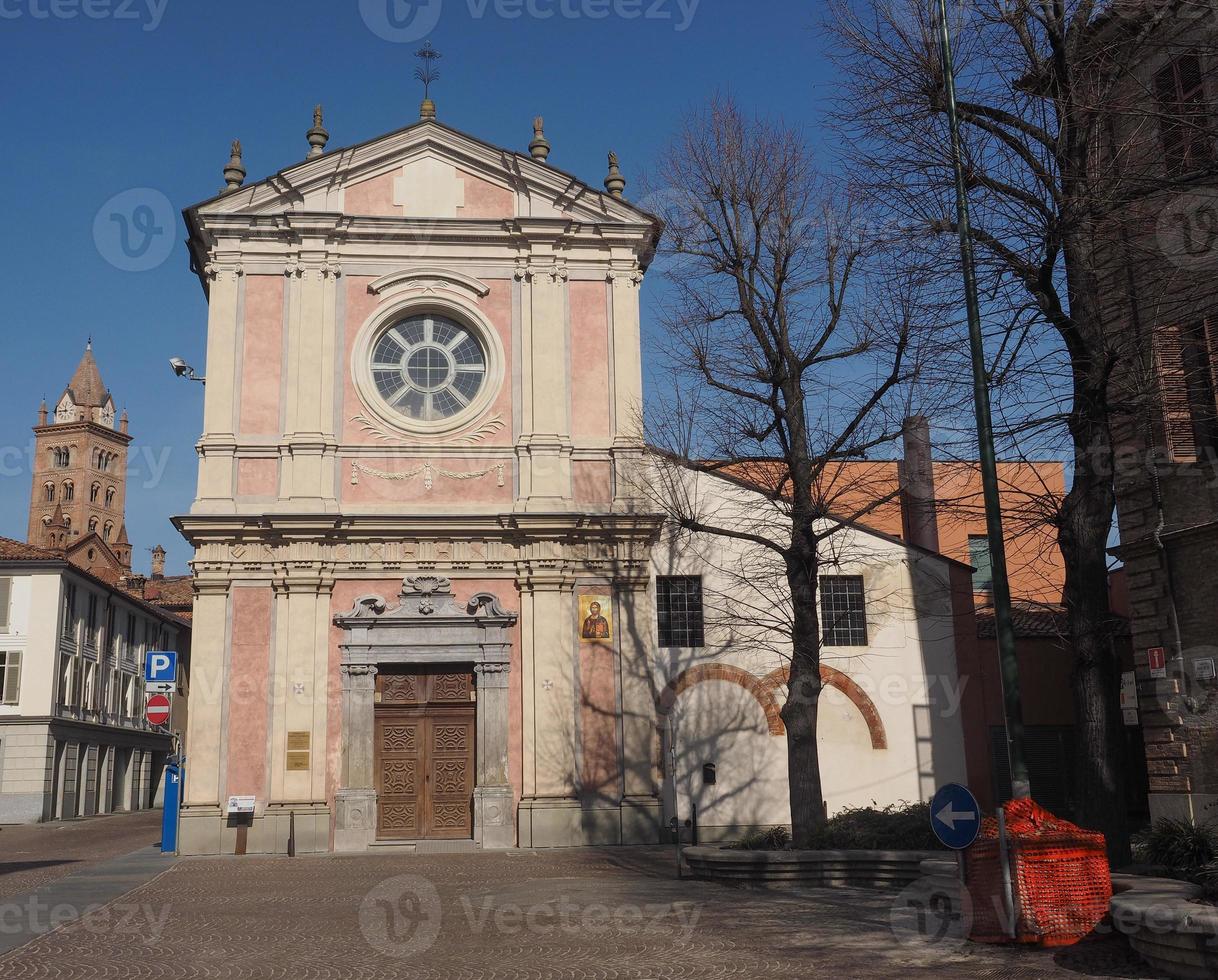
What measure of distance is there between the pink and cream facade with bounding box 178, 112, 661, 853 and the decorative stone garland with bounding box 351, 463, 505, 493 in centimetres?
5

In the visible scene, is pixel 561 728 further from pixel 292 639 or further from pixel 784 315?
pixel 784 315

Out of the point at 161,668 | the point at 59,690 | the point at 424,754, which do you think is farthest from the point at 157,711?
the point at 59,690

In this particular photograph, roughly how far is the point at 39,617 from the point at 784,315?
107ft

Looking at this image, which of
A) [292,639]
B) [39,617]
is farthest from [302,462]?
[39,617]

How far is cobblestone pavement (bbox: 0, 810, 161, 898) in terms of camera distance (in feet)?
61.3

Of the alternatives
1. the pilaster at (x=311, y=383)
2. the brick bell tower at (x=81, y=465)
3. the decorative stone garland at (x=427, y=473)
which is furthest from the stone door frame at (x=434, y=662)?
the brick bell tower at (x=81, y=465)

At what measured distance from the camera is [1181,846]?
1263 centimetres

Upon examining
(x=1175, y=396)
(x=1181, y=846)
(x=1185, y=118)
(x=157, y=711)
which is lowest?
(x=1181, y=846)

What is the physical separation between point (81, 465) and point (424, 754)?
324 ft

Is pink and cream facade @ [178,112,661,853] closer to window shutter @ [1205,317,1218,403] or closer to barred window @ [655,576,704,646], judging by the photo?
barred window @ [655,576,704,646]

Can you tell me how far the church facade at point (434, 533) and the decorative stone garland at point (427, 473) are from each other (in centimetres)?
5

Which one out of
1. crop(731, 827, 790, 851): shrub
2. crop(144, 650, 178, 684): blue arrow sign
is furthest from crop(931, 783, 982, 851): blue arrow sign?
crop(144, 650, 178, 684): blue arrow sign

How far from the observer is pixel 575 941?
11.2m

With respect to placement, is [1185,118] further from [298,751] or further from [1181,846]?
A: [298,751]
